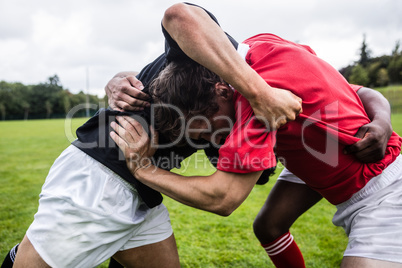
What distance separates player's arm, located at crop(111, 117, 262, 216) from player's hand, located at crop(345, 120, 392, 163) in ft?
1.95

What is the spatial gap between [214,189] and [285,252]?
1363mm

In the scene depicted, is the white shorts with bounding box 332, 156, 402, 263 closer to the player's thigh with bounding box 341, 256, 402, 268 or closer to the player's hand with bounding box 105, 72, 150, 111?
the player's thigh with bounding box 341, 256, 402, 268

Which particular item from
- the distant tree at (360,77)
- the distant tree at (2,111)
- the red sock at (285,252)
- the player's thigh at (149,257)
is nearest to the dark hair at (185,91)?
the player's thigh at (149,257)

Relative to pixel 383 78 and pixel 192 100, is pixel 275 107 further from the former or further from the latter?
pixel 383 78

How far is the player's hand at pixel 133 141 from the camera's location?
1.83 meters

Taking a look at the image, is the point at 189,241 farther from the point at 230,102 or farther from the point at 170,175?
the point at 230,102

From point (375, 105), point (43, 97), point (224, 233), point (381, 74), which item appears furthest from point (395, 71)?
point (43, 97)

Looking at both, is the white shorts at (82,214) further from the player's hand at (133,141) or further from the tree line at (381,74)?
the tree line at (381,74)

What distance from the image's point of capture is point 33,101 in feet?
228

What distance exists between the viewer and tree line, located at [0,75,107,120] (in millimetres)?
66500

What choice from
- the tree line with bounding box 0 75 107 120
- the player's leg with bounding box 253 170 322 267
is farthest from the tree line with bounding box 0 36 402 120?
the player's leg with bounding box 253 170 322 267

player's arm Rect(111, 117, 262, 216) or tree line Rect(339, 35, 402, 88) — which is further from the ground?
player's arm Rect(111, 117, 262, 216)

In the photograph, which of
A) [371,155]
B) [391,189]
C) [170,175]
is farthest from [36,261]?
[391,189]

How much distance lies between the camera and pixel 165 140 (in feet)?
6.65
